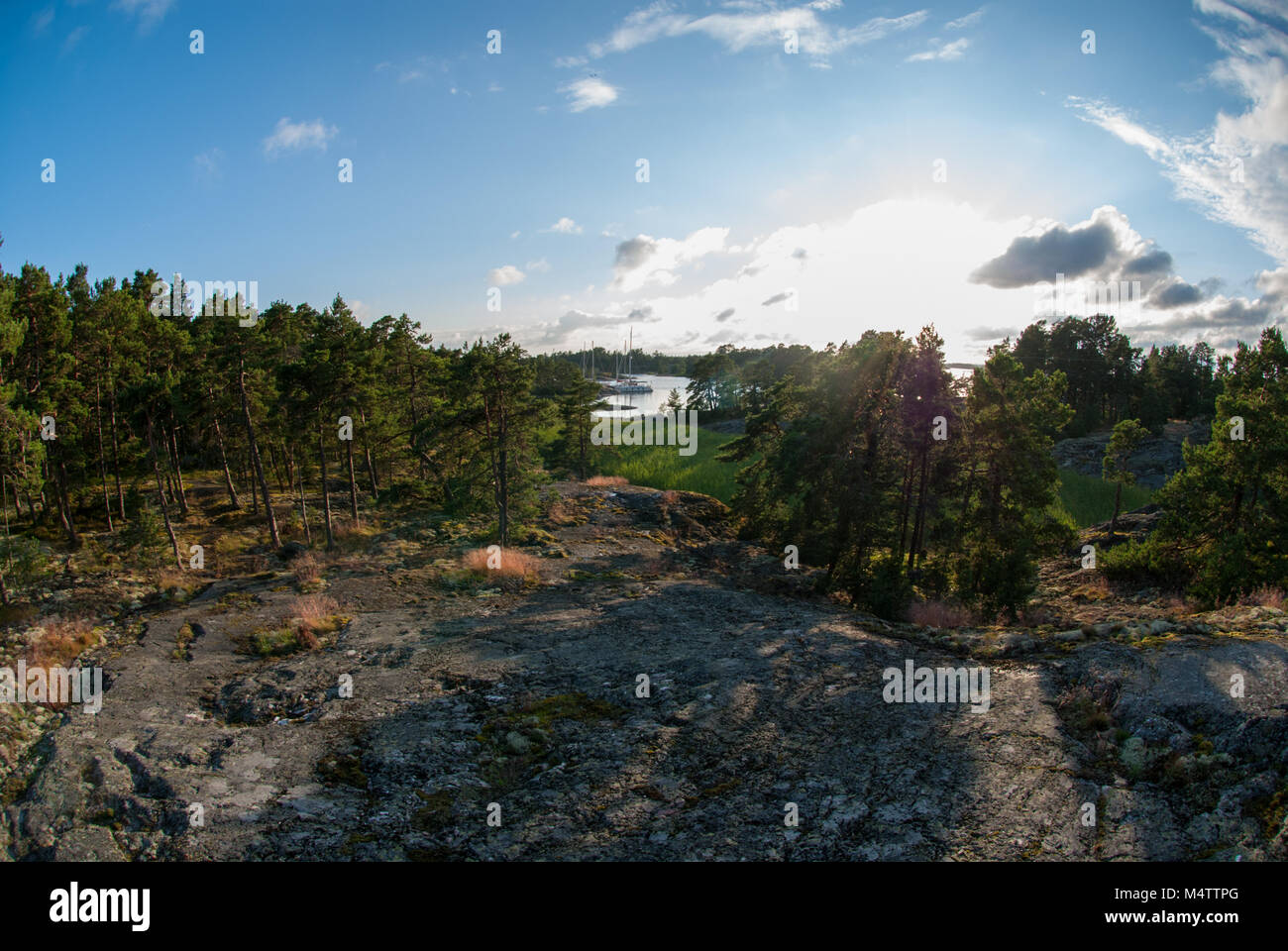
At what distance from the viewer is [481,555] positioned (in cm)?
2769

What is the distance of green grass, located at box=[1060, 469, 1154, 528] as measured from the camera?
4925 centimetres

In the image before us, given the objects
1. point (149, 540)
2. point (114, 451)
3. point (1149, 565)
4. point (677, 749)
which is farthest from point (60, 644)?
point (1149, 565)

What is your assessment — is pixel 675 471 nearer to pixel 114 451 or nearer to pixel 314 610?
pixel 114 451

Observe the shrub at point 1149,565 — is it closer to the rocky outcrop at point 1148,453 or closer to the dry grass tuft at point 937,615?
the dry grass tuft at point 937,615

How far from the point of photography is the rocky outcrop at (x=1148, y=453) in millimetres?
64062

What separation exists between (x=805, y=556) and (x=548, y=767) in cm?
1909

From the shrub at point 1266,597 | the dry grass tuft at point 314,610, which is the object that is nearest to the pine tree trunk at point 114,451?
the dry grass tuft at point 314,610

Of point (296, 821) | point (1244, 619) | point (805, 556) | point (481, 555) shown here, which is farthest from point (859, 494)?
point (296, 821)

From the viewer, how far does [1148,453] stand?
220 ft

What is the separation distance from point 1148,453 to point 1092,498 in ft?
66.3

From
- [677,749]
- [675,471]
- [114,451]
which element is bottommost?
[677,749]

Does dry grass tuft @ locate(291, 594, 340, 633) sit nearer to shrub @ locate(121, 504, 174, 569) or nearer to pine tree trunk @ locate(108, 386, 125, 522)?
shrub @ locate(121, 504, 174, 569)

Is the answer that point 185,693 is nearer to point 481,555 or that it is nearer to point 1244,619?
point 481,555

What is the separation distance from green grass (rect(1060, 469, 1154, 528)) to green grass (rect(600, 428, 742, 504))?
27.1m
